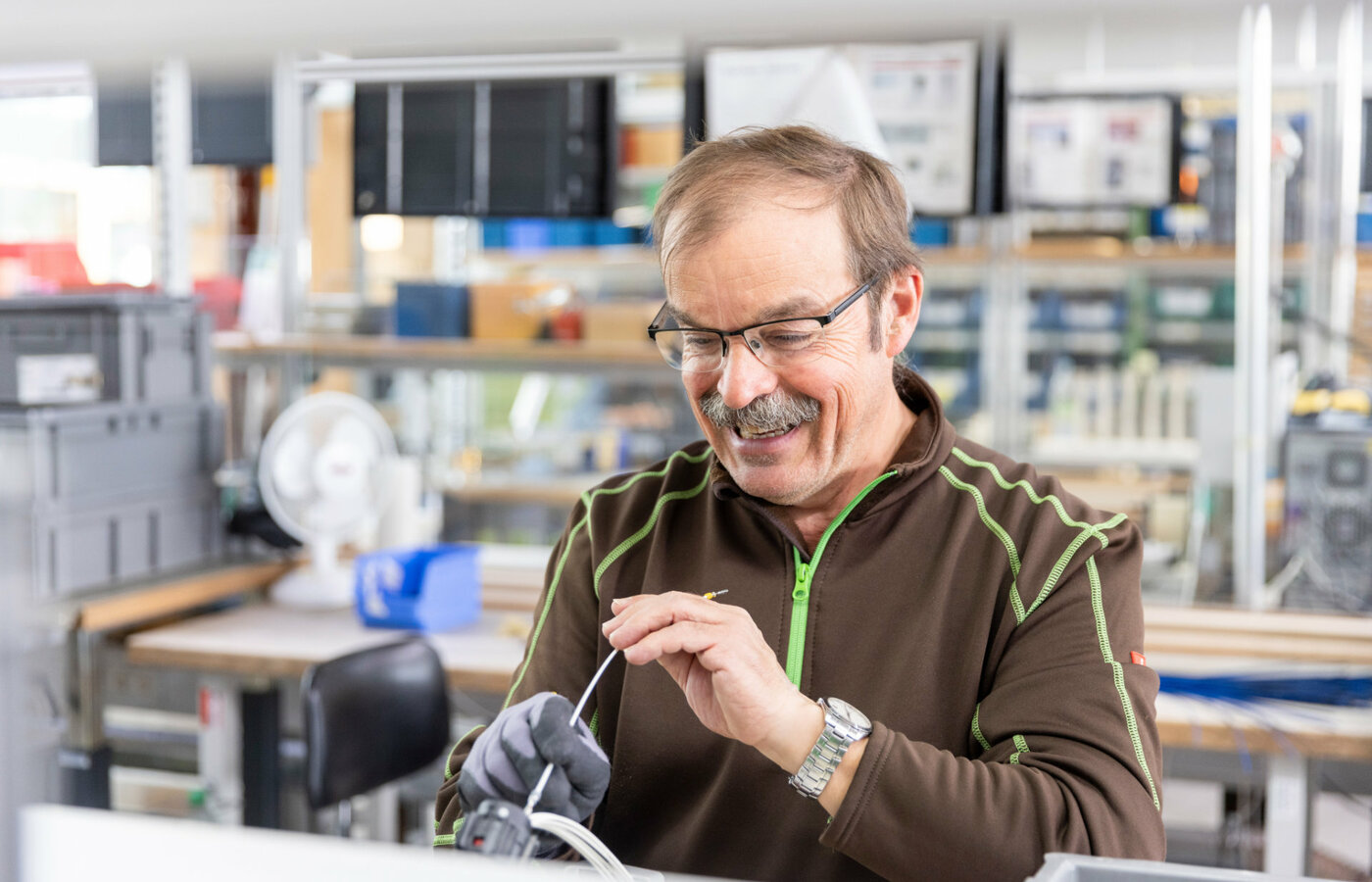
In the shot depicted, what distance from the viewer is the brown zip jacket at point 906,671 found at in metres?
1.13

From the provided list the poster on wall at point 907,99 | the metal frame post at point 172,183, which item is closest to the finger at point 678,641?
the poster on wall at point 907,99

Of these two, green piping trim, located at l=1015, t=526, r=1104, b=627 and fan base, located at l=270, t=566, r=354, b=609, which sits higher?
green piping trim, located at l=1015, t=526, r=1104, b=627

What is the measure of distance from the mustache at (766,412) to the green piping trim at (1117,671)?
1.08 feet

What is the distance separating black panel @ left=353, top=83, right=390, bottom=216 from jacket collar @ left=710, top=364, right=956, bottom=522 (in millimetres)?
2316

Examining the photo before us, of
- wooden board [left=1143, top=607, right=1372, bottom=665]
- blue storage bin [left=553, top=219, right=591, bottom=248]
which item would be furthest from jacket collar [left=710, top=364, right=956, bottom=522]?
blue storage bin [left=553, top=219, right=591, bottom=248]

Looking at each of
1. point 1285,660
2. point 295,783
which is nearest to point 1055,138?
point 1285,660

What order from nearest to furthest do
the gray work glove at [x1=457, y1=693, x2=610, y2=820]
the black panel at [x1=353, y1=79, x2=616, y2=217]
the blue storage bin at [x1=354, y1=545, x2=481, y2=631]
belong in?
the gray work glove at [x1=457, y1=693, x2=610, y2=820] → the blue storage bin at [x1=354, y1=545, x2=481, y2=631] → the black panel at [x1=353, y1=79, x2=616, y2=217]

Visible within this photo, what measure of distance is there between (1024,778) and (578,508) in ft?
2.09

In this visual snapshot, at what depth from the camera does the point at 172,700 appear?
3.31m

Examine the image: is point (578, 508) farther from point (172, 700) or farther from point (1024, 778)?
point (172, 700)

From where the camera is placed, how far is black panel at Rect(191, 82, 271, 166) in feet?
11.7

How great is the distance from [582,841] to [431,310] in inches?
113

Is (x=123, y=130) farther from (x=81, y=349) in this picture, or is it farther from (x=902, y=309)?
(x=902, y=309)

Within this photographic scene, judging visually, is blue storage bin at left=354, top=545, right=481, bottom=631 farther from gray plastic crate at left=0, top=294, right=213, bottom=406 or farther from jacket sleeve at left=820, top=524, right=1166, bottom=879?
jacket sleeve at left=820, top=524, right=1166, bottom=879
